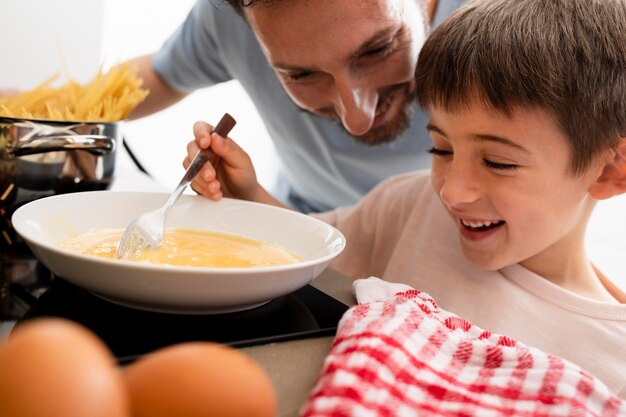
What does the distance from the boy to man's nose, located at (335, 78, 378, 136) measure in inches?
7.9

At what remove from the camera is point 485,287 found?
3.78 ft

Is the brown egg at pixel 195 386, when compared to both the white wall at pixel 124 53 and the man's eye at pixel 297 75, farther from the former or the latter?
the white wall at pixel 124 53

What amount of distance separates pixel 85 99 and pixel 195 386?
90 centimetres

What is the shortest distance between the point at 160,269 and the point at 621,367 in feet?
2.48

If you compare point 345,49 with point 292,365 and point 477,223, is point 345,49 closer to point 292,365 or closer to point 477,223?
point 477,223

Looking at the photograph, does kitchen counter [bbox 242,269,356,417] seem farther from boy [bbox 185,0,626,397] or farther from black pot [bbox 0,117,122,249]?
black pot [bbox 0,117,122,249]

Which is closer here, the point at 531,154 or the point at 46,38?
the point at 531,154

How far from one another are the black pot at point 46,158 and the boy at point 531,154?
7.1 inches

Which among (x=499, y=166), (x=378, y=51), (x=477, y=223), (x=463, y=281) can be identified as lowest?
(x=463, y=281)

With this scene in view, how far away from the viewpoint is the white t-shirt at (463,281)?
1.01 meters

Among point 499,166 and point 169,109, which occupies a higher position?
point 499,166

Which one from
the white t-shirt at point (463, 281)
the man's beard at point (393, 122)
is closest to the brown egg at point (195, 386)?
the white t-shirt at point (463, 281)

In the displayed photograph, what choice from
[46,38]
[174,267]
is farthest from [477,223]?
[46,38]

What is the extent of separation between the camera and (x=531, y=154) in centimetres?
96
